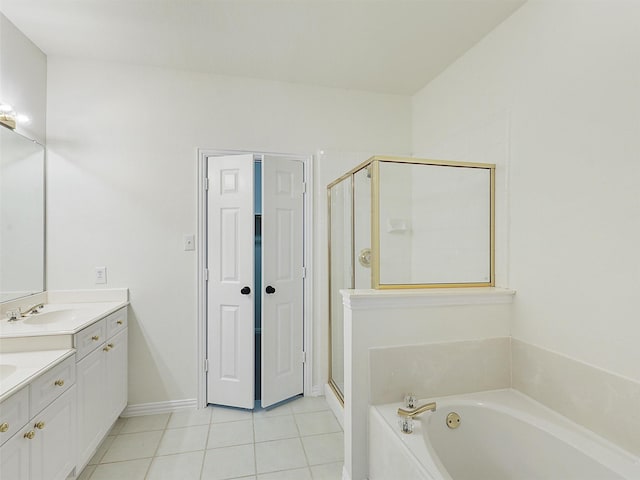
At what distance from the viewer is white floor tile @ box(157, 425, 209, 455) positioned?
6.61 ft

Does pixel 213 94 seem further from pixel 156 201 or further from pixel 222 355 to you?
pixel 222 355

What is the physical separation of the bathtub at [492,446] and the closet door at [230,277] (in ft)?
4.14

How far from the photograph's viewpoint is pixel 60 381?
150 centimetres

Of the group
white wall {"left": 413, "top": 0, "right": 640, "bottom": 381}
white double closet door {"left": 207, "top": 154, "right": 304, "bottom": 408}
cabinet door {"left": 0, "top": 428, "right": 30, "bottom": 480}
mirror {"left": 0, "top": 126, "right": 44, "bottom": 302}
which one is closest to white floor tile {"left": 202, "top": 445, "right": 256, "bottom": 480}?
white double closet door {"left": 207, "top": 154, "right": 304, "bottom": 408}

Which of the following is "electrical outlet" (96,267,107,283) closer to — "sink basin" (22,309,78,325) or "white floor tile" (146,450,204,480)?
"sink basin" (22,309,78,325)

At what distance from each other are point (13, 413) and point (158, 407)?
4.66 feet

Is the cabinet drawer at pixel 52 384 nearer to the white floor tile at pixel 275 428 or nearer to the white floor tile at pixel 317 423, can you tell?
the white floor tile at pixel 275 428

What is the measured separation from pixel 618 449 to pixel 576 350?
0.39 m

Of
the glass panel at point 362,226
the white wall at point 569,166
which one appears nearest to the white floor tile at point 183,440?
the glass panel at point 362,226

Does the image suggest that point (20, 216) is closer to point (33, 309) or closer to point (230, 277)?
point (33, 309)

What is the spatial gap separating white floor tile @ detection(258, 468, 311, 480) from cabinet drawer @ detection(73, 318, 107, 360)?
120 cm

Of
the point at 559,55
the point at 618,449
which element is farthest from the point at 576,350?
the point at 559,55

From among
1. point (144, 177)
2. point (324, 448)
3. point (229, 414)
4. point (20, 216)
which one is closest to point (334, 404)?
point (324, 448)

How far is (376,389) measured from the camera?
1.67 m
